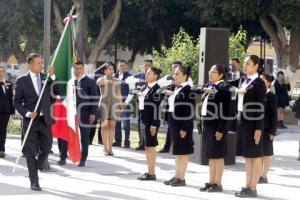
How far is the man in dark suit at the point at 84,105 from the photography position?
1309cm

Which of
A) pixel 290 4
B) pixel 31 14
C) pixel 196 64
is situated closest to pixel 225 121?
pixel 196 64

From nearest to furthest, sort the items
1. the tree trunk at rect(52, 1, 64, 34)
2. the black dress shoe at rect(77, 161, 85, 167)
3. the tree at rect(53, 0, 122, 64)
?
the black dress shoe at rect(77, 161, 85, 167) → the tree at rect(53, 0, 122, 64) → the tree trunk at rect(52, 1, 64, 34)

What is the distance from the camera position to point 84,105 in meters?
13.5

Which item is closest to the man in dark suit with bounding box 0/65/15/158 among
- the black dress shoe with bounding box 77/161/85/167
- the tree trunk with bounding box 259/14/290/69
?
the black dress shoe with bounding box 77/161/85/167

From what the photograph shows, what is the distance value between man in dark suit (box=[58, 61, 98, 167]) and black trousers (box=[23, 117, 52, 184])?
2.53 m

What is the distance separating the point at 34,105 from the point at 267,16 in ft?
85.6

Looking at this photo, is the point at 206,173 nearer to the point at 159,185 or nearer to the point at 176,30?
the point at 159,185

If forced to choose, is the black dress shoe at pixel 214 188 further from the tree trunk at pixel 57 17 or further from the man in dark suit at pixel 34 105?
the tree trunk at pixel 57 17

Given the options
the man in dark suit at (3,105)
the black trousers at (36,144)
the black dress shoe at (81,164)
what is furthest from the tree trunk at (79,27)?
the black trousers at (36,144)

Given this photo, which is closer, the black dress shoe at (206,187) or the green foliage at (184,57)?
the black dress shoe at (206,187)

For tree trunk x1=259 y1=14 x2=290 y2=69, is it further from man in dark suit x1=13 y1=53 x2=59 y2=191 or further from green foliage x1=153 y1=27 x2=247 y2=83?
man in dark suit x1=13 y1=53 x2=59 y2=191

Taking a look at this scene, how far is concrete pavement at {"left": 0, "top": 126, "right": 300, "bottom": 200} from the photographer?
980 cm

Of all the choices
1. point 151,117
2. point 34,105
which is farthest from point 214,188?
point 34,105

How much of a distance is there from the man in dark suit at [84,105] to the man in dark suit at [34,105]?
2.67 meters
